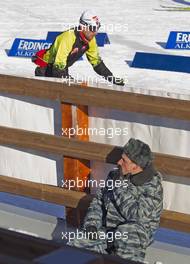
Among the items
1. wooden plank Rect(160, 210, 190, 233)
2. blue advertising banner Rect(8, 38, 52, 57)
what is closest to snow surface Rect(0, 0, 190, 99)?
blue advertising banner Rect(8, 38, 52, 57)

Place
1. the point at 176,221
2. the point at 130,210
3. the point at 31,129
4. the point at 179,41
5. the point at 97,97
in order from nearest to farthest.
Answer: the point at 130,210 → the point at 176,221 → the point at 97,97 → the point at 31,129 → the point at 179,41

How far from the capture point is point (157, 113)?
5289 millimetres

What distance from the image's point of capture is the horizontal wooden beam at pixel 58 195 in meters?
5.22

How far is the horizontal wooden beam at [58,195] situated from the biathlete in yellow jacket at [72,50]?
2.66m

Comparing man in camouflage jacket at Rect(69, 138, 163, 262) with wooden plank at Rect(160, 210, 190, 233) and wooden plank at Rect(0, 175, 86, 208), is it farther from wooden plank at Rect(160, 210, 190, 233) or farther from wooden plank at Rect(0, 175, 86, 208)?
wooden plank at Rect(0, 175, 86, 208)

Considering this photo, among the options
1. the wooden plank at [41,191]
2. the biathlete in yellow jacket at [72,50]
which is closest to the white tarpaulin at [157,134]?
the wooden plank at [41,191]

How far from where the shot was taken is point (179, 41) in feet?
44.7

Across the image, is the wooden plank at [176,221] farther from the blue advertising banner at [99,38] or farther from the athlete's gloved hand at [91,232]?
the blue advertising banner at [99,38]

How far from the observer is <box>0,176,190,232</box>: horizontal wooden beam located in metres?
5.22

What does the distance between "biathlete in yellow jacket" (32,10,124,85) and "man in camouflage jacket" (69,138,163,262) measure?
150 inches

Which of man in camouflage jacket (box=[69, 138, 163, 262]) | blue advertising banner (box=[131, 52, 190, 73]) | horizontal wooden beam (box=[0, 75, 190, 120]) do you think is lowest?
blue advertising banner (box=[131, 52, 190, 73])

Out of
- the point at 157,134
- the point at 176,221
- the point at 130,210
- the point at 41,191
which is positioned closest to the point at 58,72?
the point at 41,191

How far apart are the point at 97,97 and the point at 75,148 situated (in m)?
0.46

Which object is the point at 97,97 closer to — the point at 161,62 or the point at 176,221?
the point at 176,221
